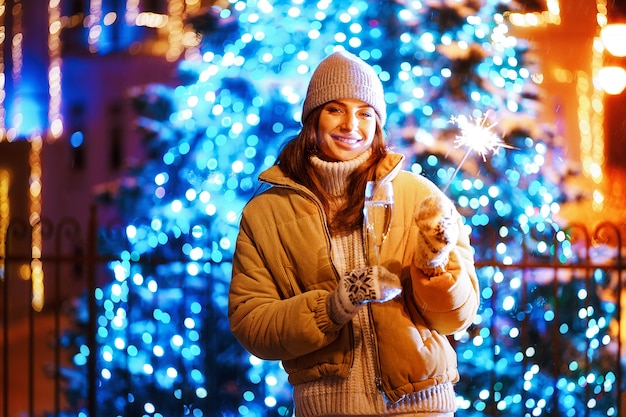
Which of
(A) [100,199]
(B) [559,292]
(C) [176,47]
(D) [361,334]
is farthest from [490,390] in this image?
(C) [176,47]

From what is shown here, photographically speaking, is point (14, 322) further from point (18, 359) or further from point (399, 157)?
point (399, 157)

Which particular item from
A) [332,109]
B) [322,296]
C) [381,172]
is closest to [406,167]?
[332,109]

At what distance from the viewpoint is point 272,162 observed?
12.5 ft

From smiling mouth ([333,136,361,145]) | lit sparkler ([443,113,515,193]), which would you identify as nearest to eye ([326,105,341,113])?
smiling mouth ([333,136,361,145])

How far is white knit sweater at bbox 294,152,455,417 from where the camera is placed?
2.37m

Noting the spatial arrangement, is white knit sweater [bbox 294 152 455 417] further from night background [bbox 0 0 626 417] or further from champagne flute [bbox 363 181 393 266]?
night background [bbox 0 0 626 417]

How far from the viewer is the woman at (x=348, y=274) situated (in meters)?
2.26

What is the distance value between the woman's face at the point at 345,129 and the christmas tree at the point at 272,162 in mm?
1153

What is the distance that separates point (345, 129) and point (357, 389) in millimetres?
907

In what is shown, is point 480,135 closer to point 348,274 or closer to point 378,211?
point 378,211

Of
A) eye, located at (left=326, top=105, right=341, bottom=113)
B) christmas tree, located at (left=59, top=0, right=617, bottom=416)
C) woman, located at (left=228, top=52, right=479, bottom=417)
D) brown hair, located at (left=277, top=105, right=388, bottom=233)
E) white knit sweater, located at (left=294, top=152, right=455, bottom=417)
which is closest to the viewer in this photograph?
woman, located at (left=228, top=52, right=479, bottom=417)

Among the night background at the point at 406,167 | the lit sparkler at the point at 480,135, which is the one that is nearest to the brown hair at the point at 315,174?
the lit sparkler at the point at 480,135

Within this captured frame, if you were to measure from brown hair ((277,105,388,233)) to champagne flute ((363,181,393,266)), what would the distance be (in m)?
Answer: 0.12

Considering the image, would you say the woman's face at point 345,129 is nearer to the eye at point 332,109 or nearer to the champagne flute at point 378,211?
the eye at point 332,109
